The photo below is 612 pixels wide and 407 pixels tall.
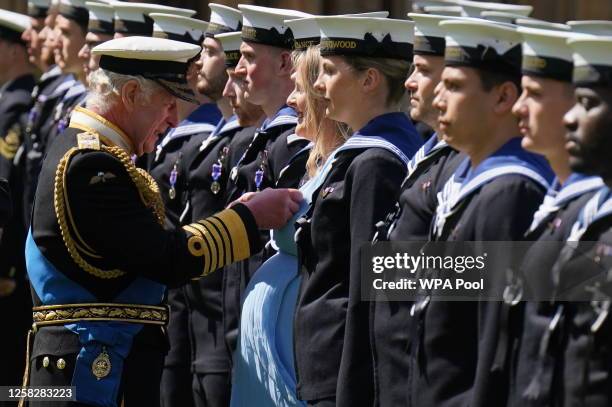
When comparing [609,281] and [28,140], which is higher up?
[28,140]

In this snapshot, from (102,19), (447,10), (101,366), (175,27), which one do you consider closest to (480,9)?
(447,10)

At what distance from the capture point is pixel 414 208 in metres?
4.97

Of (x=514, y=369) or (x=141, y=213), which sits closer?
(x=514, y=369)

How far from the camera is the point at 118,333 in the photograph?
5234 mm

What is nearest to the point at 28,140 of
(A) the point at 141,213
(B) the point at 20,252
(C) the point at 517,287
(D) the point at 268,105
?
(B) the point at 20,252

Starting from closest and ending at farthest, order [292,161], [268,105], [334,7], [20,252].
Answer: [292,161] < [268,105] < [20,252] < [334,7]

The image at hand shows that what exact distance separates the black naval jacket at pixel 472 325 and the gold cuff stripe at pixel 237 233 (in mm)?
809

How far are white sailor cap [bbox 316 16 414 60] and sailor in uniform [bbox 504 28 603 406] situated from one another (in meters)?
1.07

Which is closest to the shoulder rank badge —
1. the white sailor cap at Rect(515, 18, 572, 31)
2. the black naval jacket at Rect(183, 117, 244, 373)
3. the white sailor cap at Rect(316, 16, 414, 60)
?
the white sailor cap at Rect(316, 16, 414, 60)

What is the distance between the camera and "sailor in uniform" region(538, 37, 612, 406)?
406 cm

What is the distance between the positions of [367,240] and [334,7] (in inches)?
241

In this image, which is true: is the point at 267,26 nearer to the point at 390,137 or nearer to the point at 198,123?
the point at 198,123

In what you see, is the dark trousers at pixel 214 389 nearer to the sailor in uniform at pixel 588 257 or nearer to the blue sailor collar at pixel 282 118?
the blue sailor collar at pixel 282 118

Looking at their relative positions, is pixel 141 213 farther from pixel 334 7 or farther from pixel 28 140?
pixel 334 7
